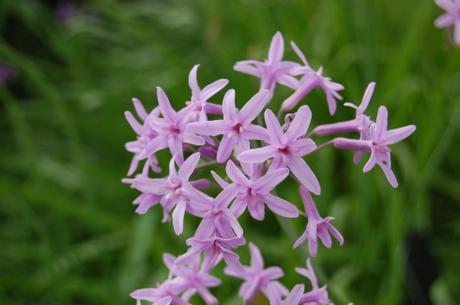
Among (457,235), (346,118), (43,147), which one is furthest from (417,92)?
(43,147)

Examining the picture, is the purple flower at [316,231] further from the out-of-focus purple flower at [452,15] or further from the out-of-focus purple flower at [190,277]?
the out-of-focus purple flower at [452,15]

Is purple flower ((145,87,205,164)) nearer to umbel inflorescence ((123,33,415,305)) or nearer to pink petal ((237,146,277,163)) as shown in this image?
umbel inflorescence ((123,33,415,305))

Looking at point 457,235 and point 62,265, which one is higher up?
point 62,265

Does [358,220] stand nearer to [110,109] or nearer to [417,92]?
[417,92]

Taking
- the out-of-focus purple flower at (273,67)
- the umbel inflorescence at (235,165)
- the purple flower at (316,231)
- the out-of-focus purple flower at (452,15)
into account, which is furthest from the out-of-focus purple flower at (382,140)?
the out-of-focus purple flower at (452,15)

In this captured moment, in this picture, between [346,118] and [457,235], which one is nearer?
[457,235]

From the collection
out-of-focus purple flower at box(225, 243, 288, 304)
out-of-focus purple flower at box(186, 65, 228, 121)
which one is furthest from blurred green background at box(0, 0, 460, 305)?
out-of-focus purple flower at box(186, 65, 228, 121)

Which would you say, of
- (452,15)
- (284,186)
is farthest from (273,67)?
(284,186)
